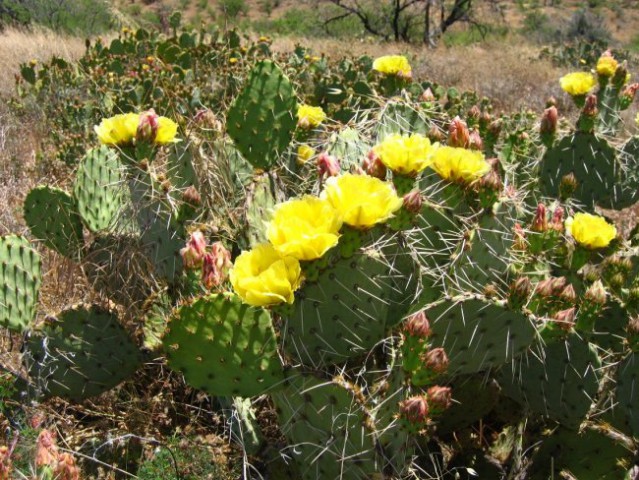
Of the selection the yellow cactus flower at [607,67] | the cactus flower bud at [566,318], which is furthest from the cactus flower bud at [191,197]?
the yellow cactus flower at [607,67]

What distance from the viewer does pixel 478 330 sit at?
1405 mm

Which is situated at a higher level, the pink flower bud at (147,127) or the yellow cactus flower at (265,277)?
the pink flower bud at (147,127)

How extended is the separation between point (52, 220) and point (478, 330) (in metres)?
1.73

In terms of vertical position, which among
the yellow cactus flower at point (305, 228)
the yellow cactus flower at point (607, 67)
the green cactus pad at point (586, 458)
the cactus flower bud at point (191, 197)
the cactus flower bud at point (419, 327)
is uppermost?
the yellow cactus flower at point (305, 228)

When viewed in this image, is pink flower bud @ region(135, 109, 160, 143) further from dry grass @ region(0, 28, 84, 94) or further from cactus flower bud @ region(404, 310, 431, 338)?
dry grass @ region(0, 28, 84, 94)

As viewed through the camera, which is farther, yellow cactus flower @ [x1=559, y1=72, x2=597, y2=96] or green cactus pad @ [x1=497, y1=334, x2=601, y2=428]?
yellow cactus flower @ [x1=559, y1=72, x2=597, y2=96]

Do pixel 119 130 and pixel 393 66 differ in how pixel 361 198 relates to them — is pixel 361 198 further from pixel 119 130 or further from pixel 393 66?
pixel 393 66

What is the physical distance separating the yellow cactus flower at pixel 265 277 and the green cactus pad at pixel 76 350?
2.76ft

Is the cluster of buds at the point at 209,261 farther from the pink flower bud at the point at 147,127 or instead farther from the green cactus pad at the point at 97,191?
the green cactus pad at the point at 97,191

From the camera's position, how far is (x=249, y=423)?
1680mm

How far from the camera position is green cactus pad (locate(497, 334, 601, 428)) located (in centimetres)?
168

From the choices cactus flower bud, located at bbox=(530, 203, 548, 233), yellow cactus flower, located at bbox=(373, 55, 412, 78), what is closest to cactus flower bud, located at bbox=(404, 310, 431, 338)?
cactus flower bud, located at bbox=(530, 203, 548, 233)

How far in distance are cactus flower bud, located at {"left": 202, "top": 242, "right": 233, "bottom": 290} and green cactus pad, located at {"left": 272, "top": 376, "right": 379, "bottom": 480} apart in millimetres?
275

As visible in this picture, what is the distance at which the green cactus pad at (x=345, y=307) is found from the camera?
1284mm
